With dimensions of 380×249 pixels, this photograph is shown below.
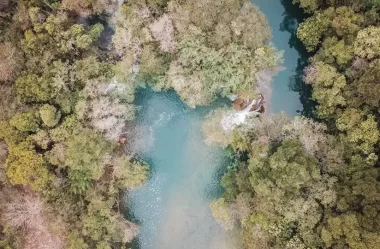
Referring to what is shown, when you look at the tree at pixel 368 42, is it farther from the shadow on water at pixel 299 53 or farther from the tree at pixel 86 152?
the tree at pixel 86 152

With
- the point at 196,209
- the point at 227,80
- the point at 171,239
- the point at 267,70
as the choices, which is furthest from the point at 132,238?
the point at 267,70

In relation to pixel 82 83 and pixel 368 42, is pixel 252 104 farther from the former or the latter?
pixel 82 83

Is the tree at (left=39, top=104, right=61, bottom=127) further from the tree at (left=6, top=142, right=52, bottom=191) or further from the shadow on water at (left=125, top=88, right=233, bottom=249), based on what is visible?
the shadow on water at (left=125, top=88, right=233, bottom=249)

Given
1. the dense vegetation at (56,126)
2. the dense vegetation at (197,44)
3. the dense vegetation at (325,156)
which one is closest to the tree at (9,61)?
the dense vegetation at (56,126)

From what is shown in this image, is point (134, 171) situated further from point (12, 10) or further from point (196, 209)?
point (12, 10)

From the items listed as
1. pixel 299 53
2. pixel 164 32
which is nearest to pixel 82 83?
pixel 164 32
